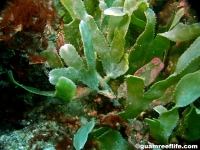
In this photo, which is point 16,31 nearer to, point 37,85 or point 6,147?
point 37,85

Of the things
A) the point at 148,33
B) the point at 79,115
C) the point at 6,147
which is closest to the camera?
the point at 6,147

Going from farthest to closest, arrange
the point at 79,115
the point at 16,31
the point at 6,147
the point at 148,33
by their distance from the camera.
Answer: the point at 148,33 → the point at 79,115 → the point at 16,31 → the point at 6,147

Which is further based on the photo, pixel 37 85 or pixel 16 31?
pixel 37 85

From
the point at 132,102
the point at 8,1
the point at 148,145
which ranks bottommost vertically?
the point at 148,145

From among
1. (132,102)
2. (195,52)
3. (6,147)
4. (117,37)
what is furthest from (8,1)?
(195,52)

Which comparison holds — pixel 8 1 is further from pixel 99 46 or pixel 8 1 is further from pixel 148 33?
pixel 148 33

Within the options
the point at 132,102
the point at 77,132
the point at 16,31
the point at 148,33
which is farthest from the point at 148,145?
the point at 16,31

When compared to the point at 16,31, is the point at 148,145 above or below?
below
